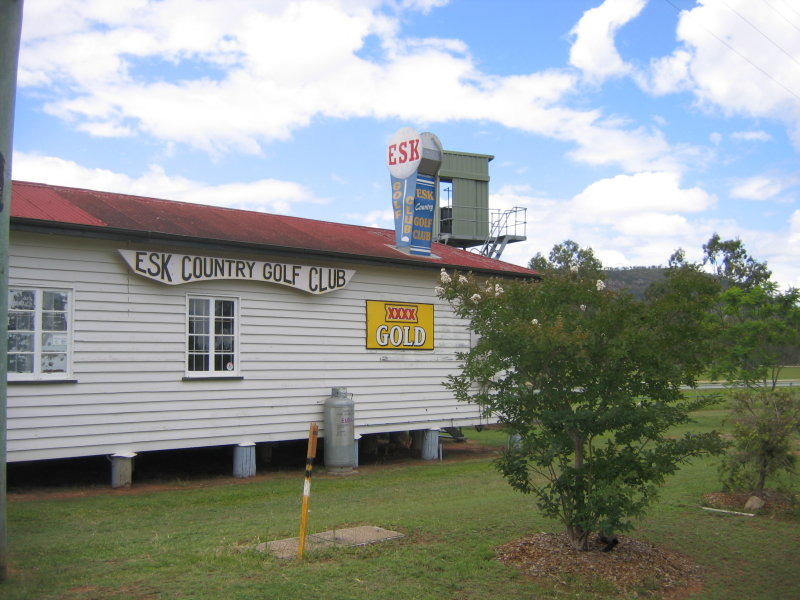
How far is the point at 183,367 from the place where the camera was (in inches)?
518

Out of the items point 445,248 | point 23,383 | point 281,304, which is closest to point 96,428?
point 23,383

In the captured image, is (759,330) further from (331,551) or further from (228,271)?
(331,551)

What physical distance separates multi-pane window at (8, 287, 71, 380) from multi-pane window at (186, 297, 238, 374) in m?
2.05

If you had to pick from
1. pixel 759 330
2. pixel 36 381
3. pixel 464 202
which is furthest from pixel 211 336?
pixel 464 202

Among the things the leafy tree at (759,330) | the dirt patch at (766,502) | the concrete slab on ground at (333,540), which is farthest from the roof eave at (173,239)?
the leafy tree at (759,330)

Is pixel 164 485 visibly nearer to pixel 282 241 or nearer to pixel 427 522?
pixel 282 241

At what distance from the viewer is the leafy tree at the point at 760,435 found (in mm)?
10461

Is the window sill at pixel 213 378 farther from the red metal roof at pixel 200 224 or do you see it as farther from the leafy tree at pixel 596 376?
the leafy tree at pixel 596 376

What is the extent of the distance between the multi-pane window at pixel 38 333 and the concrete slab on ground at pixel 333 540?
5.53 m

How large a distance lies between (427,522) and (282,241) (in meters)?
6.98

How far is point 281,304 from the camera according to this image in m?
14.5

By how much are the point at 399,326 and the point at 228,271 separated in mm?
4219

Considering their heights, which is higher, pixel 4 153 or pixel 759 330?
pixel 4 153

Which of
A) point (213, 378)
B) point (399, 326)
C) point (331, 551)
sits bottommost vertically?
point (331, 551)
